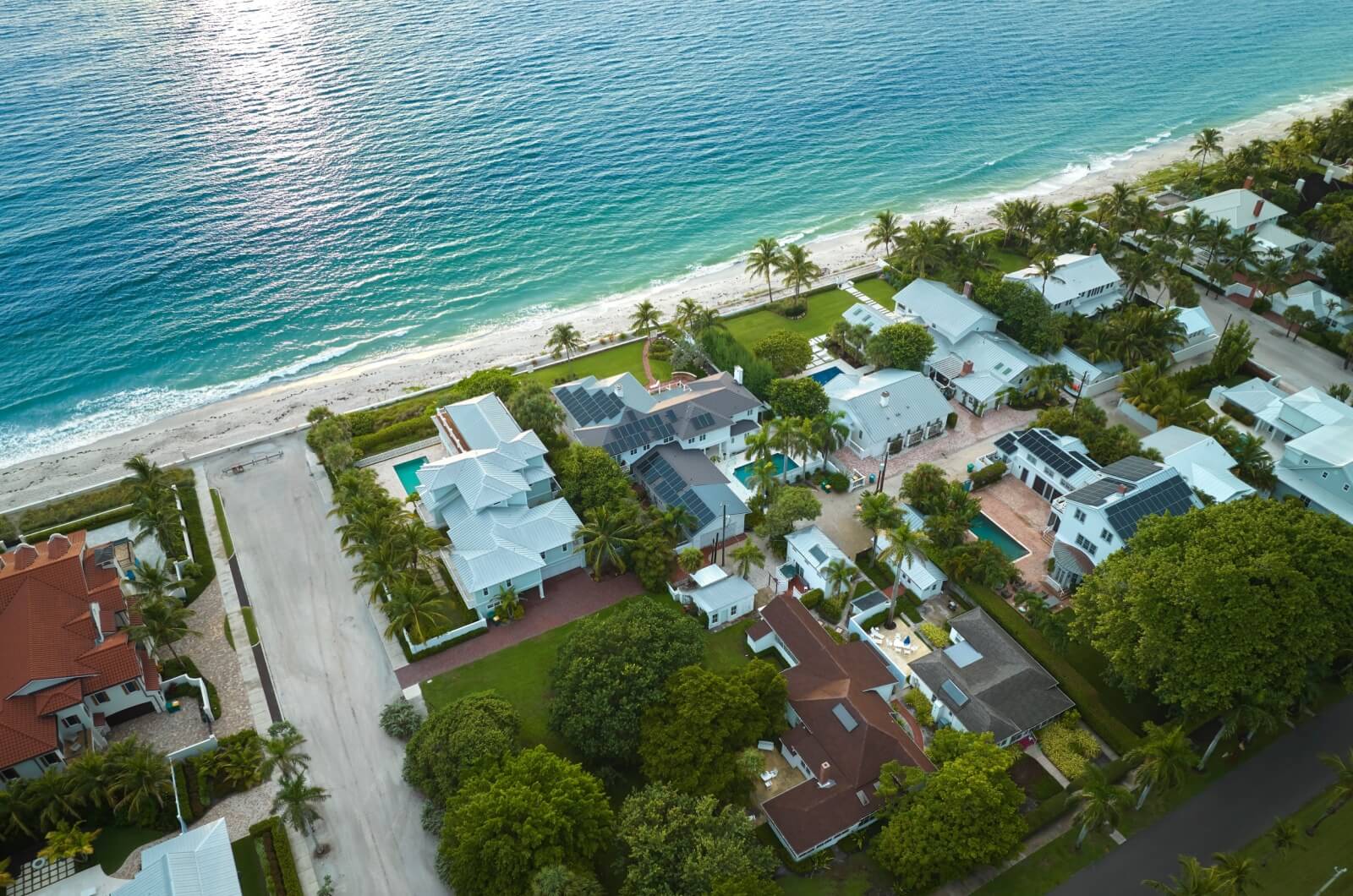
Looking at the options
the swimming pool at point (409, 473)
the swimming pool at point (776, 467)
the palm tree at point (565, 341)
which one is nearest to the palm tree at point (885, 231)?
the palm tree at point (565, 341)

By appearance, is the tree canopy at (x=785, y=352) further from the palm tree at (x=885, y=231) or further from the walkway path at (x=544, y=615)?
the walkway path at (x=544, y=615)

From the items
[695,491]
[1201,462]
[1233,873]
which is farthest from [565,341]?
[1233,873]

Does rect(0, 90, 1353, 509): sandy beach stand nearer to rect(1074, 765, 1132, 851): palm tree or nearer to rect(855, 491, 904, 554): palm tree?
rect(855, 491, 904, 554): palm tree

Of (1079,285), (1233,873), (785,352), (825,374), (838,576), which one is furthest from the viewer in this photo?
(1079,285)

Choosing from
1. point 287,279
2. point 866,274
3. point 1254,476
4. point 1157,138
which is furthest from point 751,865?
point 1157,138

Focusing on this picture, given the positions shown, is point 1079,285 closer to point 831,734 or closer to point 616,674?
point 831,734

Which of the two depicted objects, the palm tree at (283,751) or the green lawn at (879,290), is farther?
the green lawn at (879,290)

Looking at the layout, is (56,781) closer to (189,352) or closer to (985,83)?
(189,352)

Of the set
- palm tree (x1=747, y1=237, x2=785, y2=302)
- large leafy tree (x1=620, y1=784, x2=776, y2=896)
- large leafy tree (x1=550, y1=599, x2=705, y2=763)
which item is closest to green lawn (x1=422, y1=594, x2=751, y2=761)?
large leafy tree (x1=550, y1=599, x2=705, y2=763)
